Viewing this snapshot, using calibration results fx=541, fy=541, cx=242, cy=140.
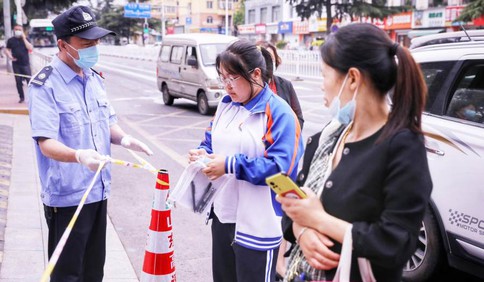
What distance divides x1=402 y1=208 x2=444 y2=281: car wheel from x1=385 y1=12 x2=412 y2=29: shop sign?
37916 millimetres

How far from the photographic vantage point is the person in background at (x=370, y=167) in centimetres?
168

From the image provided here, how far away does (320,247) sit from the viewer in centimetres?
179

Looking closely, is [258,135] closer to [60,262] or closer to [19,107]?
[60,262]

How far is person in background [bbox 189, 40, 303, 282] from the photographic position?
8.69 ft

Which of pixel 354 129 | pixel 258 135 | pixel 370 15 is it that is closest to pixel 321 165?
pixel 354 129

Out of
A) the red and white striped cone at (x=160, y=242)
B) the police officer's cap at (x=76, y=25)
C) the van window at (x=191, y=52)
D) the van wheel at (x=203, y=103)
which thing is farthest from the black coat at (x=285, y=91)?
the van window at (x=191, y=52)

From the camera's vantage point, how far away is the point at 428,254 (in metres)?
4.04

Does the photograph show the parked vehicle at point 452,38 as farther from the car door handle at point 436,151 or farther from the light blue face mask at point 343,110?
the light blue face mask at point 343,110

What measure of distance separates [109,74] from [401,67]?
26432 mm

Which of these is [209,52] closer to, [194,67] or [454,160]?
[194,67]

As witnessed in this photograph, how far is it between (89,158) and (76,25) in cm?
77

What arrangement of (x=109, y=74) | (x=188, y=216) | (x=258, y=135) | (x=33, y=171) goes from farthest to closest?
(x=109, y=74)
(x=33, y=171)
(x=188, y=216)
(x=258, y=135)

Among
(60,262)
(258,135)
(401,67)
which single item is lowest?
(60,262)

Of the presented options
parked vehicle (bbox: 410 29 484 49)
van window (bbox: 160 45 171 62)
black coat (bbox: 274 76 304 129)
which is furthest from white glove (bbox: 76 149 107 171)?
van window (bbox: 160 45 171 62)
